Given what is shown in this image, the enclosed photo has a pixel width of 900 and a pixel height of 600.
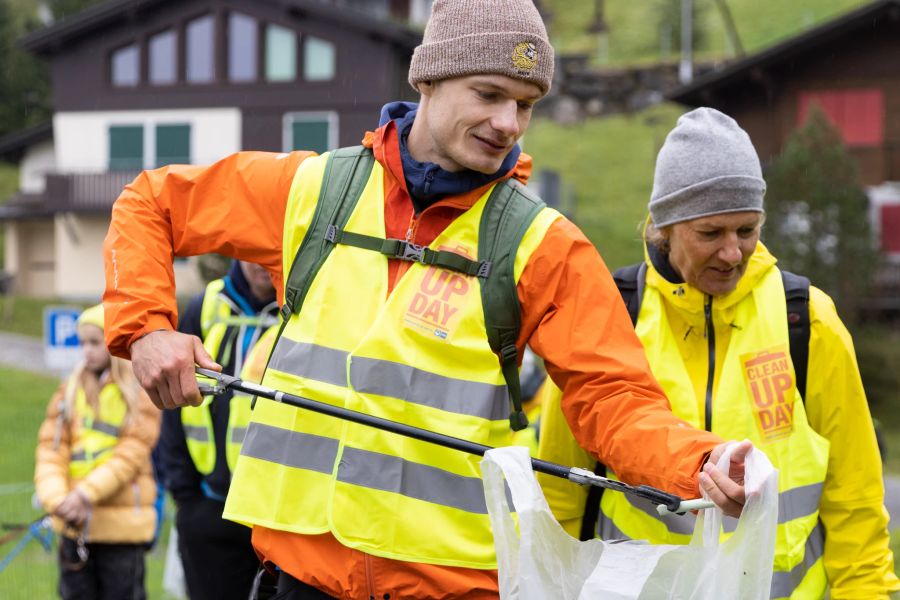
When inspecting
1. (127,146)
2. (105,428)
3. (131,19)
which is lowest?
(105,428)

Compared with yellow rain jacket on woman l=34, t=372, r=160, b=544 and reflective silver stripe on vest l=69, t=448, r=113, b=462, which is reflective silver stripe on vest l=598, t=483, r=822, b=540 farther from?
reflective silver stripe on vest l=69, t=448, r=113, b=462

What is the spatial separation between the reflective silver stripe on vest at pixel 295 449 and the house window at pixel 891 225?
32.6 metres

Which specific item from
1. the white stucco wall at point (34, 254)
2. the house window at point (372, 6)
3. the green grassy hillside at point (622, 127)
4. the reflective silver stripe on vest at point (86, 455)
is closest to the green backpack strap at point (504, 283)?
the reflective silver stripe on vest at point (86, 455)

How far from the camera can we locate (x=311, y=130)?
1497 inches

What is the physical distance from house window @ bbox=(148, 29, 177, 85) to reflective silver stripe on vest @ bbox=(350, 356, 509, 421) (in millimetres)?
36952

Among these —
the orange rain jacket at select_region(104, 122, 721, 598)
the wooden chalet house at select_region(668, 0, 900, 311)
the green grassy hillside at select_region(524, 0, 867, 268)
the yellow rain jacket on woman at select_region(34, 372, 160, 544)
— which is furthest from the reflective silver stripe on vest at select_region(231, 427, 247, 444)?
the wooden chalet house at select_region(668, 0, 900, 311)

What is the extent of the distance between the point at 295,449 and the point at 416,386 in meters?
0.35

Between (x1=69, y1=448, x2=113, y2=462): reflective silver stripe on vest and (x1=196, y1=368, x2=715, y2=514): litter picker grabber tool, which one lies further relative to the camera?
(x1=69, y1=448, x2=113, y2=462): reflective silver stripe on vest

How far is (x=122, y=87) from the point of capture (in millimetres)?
39062

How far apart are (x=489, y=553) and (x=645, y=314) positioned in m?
1.01

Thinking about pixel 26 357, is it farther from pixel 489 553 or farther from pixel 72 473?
pixel 489 553

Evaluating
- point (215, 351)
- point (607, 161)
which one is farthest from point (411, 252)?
point (607, 161)

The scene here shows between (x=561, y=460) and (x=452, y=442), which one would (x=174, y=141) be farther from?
(x=452, y=442)

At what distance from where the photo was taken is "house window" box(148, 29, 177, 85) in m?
38.7
